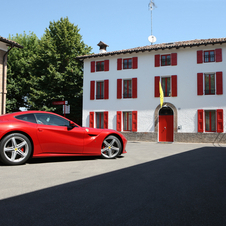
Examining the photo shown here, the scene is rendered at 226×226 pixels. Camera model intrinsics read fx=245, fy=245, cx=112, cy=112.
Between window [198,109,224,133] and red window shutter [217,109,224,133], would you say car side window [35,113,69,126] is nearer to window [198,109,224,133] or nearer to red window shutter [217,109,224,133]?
window [198,109,224,133]

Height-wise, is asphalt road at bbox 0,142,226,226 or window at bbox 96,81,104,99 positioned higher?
window at bbox 96,81,104,99

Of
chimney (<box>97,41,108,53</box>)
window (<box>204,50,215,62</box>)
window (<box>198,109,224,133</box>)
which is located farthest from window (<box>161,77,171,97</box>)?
chimney (<box>97,41,108,53</box>)

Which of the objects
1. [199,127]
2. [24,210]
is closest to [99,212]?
[24,210]

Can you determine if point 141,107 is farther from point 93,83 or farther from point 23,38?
point 23,38

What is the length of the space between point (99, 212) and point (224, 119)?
743 inches

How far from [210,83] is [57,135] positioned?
1693 centimetres

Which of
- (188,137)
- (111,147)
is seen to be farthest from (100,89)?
(111,147)

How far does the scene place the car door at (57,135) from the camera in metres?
6.18

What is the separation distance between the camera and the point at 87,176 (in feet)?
15.5

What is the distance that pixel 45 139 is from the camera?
616 centimetres

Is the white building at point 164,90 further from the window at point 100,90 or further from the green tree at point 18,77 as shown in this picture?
the green tree at point 18,77

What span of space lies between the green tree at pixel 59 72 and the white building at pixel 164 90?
3.72 m

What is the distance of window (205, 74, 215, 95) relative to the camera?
19.9 meters

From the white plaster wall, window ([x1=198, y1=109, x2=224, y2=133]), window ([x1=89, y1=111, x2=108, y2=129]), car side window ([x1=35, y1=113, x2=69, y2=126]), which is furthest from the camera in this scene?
window ([x1=89, y1=111, x2=108, y2=129])
